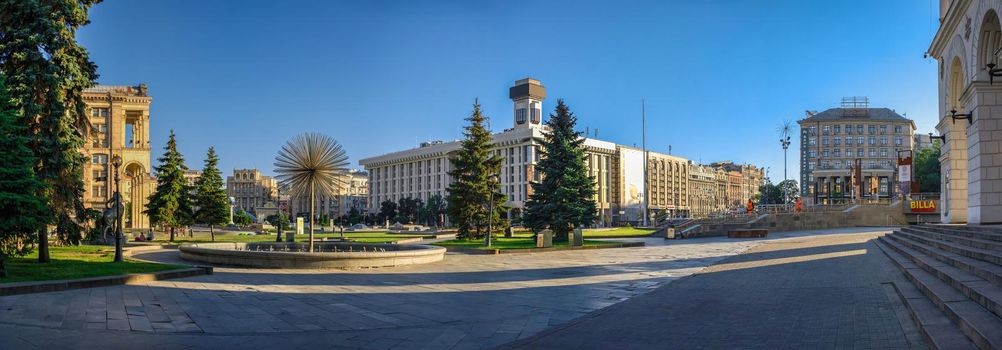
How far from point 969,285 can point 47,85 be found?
2420 centimetres

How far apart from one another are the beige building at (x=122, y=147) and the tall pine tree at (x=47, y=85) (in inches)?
2503

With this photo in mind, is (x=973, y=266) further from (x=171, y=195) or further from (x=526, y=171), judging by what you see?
(x=526, y=171)

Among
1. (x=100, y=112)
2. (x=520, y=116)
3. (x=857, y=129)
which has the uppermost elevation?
(x=520, y=116)

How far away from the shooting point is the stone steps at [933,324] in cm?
665

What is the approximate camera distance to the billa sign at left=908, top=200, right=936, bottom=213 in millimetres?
59875

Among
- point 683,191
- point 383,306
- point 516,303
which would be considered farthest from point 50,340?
point 683,191

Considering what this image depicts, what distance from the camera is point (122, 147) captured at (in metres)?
79.0

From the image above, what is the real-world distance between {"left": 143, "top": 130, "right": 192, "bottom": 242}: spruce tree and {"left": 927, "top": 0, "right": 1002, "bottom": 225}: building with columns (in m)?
44.3

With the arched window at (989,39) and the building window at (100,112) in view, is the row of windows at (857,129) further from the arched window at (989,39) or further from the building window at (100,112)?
the building window at (100,112)

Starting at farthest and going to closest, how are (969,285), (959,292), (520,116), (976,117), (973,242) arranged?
(520,116) < (976,117) < (973,242) < (959,292) < (969,285)

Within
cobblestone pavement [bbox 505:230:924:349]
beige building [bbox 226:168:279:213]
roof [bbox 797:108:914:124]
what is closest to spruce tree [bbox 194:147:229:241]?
cobblestone pavement [bbox 505:230:924:349]

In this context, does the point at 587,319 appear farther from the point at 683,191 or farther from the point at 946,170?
the point at 683,191

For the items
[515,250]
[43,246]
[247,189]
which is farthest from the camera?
[247,189]

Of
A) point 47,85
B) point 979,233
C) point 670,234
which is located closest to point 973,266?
point 979,233
